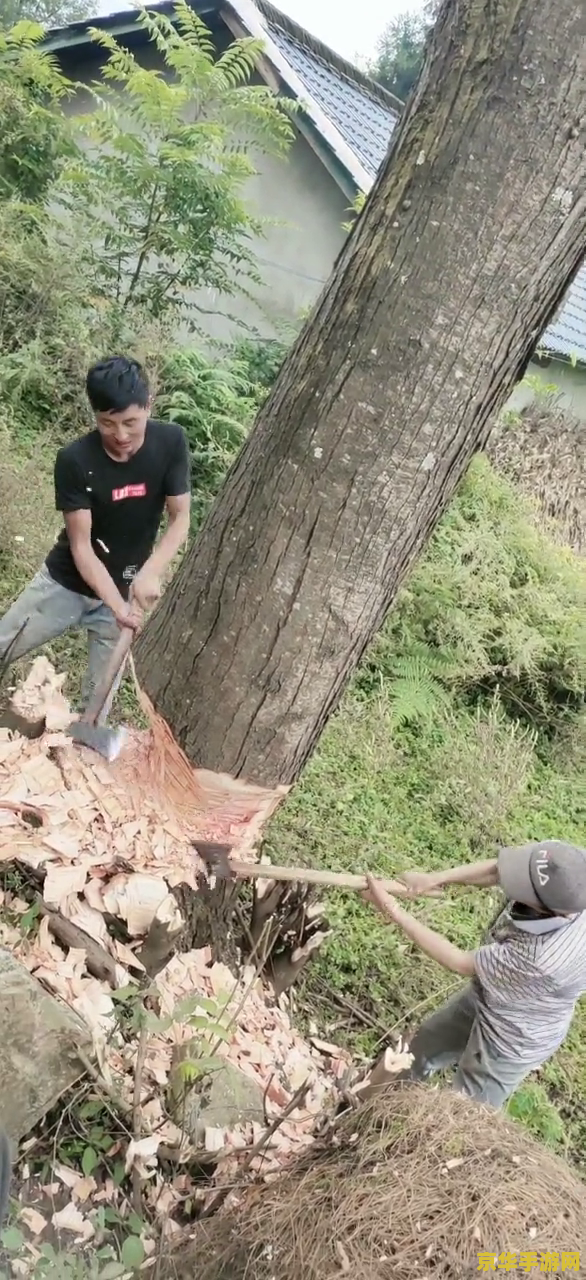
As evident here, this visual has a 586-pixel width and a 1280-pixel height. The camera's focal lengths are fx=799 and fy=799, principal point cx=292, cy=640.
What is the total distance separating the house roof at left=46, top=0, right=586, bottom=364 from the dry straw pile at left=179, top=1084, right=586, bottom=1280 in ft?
19.5

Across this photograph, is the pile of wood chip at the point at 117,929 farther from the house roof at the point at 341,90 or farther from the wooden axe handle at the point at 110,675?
the house roof at the point at 341,90

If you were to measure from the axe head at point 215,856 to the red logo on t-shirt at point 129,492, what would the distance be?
1.18 m

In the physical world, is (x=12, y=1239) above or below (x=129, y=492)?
below

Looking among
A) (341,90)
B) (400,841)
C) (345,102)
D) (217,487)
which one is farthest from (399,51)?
(400,841)

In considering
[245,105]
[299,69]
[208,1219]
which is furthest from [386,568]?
[299,69]

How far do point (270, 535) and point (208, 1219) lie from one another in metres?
1.52

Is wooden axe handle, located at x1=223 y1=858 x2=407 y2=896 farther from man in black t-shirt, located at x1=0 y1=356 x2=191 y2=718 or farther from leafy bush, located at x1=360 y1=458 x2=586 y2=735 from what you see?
leafy bush, located at x1=360 y1=458 x2=586 y2=735

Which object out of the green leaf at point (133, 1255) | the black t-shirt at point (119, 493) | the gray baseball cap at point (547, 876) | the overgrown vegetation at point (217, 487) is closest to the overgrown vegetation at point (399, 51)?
the overgrown vegetation at point (217, 487)

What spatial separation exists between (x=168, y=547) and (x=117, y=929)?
1.23m

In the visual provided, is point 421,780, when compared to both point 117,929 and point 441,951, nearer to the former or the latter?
point 441,951

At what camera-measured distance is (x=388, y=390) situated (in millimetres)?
1878

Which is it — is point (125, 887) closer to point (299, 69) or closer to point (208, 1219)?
point (208, 1219)

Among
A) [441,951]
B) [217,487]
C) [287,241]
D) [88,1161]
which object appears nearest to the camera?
[88,1161]

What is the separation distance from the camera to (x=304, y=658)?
2.11m
